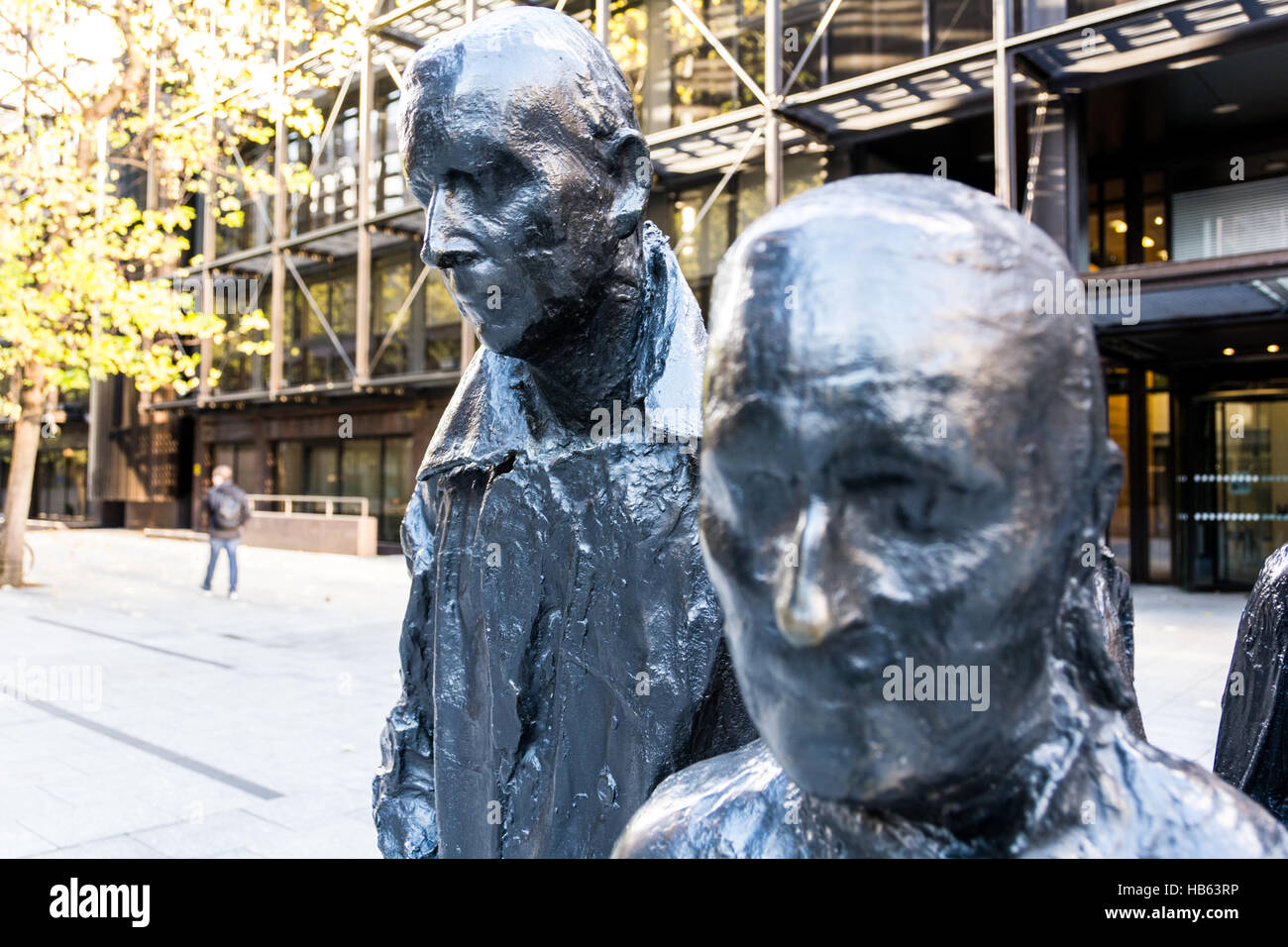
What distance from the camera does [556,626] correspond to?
1.61m

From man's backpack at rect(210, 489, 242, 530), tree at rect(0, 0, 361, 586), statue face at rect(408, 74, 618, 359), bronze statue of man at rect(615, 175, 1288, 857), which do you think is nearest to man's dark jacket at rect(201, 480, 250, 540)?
man's backpack at rect(210, 489, 242, 530)

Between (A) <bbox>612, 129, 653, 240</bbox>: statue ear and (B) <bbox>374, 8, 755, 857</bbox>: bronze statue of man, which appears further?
(A) <bbox>612, 129, 653, 240</bbox>: statue ear

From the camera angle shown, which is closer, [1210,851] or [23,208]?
[1210,851]

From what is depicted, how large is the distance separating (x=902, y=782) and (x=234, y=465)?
25818 mm

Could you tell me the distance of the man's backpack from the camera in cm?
1269

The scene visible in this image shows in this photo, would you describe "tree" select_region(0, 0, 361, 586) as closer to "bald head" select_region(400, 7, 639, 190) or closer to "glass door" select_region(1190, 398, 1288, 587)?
"bald head" select_region(400, 7, 639, 190)

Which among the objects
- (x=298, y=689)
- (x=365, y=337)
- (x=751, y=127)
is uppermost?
(x=751, y=127)

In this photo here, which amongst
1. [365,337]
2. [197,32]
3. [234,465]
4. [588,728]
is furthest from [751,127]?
[234,465]

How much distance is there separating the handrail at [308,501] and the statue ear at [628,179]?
1861 centimetres

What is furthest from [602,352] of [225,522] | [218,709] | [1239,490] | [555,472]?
[1239,490]

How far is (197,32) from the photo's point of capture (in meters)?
10.2

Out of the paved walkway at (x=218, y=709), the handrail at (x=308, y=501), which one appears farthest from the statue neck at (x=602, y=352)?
the handrail at (x=308, y=501)

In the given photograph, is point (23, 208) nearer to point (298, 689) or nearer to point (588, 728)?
point (298, 689)

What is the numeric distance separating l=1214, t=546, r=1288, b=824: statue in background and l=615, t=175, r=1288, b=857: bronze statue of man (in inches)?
35.3
